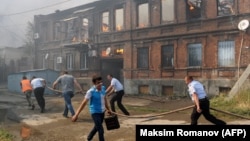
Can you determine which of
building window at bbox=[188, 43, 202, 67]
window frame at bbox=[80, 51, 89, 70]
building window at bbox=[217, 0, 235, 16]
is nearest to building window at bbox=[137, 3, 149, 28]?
building window at bbox=[188, 43, 202, 67]

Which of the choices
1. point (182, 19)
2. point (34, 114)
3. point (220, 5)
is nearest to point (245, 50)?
point (220, 5)

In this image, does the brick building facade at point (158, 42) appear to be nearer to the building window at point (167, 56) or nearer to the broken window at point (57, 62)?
the building window at point (167, 56)

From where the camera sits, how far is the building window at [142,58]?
21516 mm

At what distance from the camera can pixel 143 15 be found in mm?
21859

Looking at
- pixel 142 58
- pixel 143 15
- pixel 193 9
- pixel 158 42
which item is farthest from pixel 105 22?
pixel 193 9

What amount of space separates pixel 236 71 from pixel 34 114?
11.3m

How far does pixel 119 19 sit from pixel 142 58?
4151mm

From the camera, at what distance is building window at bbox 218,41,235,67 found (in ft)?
55.8

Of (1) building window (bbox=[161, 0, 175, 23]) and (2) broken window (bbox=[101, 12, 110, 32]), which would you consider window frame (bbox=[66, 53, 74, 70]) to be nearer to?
(2) broken window (bbox=[101, 12, 110, 32])

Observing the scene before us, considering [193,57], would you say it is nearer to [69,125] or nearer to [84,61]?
[69,125]

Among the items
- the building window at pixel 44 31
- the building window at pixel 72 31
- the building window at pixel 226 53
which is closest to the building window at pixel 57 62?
Result: the building window at pixel 72 31

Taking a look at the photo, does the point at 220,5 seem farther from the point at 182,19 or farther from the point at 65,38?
the point at 65,38

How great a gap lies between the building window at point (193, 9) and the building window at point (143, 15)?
3483 millimetres

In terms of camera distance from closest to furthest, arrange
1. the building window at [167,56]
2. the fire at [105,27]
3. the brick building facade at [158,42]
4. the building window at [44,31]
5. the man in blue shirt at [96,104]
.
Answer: the man in blue shirt at [96,104] < the brick building facade at [158,42] < the building window at [167,56] < the fire at [105,27] < the building window at [44,31]
